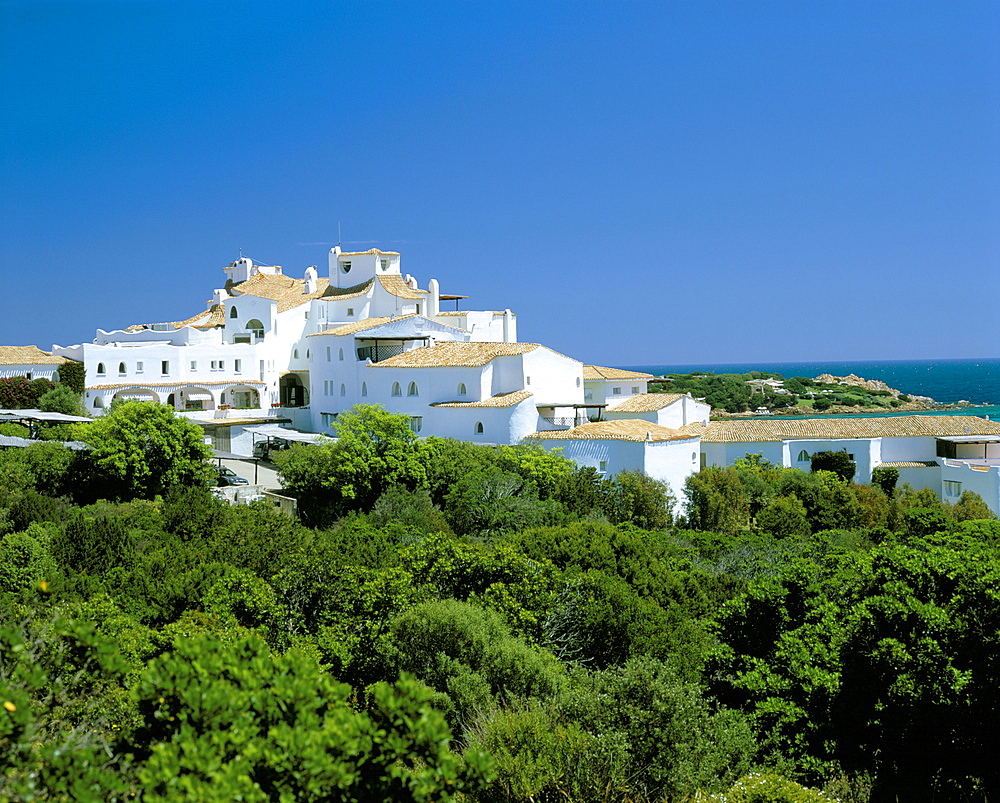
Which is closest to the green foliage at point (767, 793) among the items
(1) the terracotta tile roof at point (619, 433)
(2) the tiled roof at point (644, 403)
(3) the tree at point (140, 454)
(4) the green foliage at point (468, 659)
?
(4) the green foliage at point (468, 659)

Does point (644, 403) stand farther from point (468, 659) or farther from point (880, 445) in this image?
point (468, 659)

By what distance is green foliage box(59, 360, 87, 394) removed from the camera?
5384 cm

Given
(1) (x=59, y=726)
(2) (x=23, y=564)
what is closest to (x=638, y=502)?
(2) (x=23, y=564)

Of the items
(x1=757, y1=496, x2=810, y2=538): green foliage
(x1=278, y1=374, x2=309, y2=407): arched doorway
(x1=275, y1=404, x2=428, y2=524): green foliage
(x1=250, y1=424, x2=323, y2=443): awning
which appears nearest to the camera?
(x1=275, y1=404, x2=428, y2=524): green foliage

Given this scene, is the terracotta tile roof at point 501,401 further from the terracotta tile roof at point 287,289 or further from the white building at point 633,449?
the terracotta tile roof at point 287,289

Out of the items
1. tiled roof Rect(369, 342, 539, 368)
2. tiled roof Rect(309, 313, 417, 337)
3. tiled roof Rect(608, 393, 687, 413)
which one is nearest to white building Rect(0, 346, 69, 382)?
tiled roof Rect(309, 313, 417, 337)

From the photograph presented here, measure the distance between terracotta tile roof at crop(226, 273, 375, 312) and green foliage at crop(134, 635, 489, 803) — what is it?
163 ft

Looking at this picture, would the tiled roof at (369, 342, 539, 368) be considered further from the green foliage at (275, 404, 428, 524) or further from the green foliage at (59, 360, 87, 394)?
the green foliage at (59, 360, 87, 394)

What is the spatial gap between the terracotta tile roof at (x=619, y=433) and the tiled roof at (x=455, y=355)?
177 inches

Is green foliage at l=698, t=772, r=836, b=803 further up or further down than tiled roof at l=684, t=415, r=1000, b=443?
further down

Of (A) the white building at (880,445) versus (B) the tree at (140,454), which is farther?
(A) the white building at (880,445)

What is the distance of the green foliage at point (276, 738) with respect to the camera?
769 centimetres

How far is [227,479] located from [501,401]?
517 inches

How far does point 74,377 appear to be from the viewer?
53938mm
